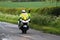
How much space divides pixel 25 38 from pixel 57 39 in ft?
6.92

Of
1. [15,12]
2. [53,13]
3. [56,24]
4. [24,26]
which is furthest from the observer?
[15,12]

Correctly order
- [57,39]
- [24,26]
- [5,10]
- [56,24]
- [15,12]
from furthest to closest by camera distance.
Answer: [5,10] → [15,12] → [56,24] → [24,26] → [57,39]

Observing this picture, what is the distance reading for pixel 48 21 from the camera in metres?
27.4

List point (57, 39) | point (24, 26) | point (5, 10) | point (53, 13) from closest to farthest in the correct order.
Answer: point (57, 39) → point (24, 26) → point (53, 13) → point (5, 10)

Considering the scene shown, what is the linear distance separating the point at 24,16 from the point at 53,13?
12555 millimetres

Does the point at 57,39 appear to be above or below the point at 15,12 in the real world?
above

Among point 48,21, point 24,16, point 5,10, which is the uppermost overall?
point 24,16

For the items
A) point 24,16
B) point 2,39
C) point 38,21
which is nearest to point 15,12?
point 38,21

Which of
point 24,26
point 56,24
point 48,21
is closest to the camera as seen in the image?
point 24,26

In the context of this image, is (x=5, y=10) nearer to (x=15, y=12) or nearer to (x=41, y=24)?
(x=15, y=12)

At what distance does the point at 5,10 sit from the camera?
175 feet

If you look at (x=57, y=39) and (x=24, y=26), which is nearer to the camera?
(x=57, y=39)

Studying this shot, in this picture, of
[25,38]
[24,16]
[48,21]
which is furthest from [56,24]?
[25,38]

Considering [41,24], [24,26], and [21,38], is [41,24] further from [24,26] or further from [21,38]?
[21,38]
